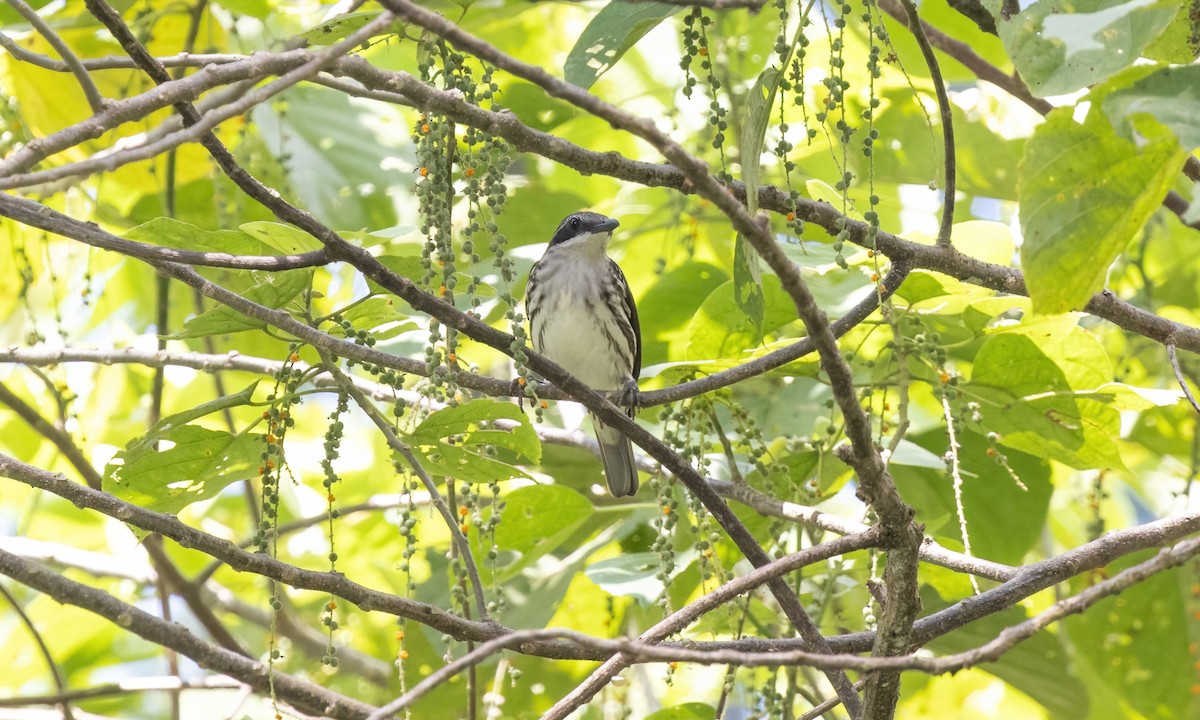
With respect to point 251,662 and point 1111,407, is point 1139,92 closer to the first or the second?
point 1111,407

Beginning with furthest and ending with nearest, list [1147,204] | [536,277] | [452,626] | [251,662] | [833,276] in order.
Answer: [536,277] → [833,276] → [251,662] → [452,626] → [1147,204]

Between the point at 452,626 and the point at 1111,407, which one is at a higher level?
the point at 1111,407

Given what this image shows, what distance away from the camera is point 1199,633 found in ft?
15.4

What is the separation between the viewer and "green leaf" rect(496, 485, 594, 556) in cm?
380

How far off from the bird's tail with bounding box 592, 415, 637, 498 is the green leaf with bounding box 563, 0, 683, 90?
6.10ft

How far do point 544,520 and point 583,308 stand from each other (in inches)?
62.0

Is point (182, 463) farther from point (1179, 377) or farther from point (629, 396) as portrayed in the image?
point (1179, 377)

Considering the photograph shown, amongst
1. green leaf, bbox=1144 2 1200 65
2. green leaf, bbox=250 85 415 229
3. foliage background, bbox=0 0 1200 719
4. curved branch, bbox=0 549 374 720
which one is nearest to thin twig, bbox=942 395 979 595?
foliage background, bbox=0 0 1200 719

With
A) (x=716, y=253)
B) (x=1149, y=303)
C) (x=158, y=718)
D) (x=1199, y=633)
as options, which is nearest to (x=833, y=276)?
(x=716, y=253)

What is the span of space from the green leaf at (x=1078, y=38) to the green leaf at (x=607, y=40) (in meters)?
0.75

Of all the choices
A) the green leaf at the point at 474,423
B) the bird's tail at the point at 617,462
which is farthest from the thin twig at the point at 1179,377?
the bird's tail at the point at 617,462

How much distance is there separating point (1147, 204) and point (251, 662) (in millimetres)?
2482

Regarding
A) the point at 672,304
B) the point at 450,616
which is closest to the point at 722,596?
the point at 450,616

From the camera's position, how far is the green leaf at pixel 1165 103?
1.82m
